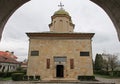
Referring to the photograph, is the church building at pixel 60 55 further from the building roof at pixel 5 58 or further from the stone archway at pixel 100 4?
the building roof at pixel 5 58

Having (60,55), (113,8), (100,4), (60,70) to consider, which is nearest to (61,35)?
(60,55)

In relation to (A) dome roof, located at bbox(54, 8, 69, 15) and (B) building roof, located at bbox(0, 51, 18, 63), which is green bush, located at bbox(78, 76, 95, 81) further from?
(B) building roof, located at bbox(0, 51, 18, 63)

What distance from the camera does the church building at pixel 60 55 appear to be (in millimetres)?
23312

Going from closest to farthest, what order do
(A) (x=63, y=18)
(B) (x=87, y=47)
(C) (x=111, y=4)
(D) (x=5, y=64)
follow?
(C) (x=111, y=4) → (B) (x=87, y=47) → (A) (x=63, y=18) → (D) (x=5, y=64)

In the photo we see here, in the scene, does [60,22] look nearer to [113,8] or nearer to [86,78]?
[86,78]

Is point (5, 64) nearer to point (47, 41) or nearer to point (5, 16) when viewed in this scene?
point (47, 41)

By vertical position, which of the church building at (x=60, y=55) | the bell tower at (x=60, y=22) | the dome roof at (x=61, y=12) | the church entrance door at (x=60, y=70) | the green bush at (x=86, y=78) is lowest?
the green bush at (x=86, y=78)

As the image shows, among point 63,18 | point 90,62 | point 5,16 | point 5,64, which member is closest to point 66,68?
point 90,62

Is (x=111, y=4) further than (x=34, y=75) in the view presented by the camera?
No

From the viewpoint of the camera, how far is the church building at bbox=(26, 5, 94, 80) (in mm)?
23312

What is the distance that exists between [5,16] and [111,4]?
3213 mm

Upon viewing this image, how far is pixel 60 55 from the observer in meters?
23.9

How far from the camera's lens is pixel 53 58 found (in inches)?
941

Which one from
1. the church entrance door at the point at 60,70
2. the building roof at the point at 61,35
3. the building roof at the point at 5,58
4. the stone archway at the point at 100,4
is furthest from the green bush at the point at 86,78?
the building roof at the point at 5,58
